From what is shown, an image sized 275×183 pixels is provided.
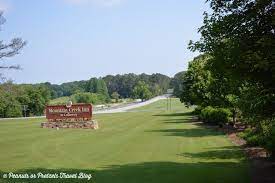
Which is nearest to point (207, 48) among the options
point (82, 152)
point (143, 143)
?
point (82, 152)

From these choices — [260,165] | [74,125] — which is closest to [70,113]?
[74,125]

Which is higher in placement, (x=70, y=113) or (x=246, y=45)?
(x=246, y=45)

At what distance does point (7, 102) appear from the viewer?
27156 millimetres

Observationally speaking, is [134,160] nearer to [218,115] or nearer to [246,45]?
[246,45]

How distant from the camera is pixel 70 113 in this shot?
Answer: 5250 centimetres

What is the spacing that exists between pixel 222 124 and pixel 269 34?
1454 inches

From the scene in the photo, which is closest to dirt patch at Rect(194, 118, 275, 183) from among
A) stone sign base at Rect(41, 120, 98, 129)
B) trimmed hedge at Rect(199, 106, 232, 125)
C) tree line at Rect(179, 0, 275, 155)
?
tree line at Rect(179, 0, 275, 155)

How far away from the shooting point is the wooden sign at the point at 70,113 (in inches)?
2029

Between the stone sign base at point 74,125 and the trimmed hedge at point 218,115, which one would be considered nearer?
the stone sign base at point 74,125

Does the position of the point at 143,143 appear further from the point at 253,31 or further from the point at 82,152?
the point at 253,31

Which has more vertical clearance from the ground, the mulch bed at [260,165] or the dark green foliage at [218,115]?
the dark green foliage at [218,115]

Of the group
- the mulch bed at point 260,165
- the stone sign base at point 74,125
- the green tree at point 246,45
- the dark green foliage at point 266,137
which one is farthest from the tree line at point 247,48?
the stone sign base at point 74,125

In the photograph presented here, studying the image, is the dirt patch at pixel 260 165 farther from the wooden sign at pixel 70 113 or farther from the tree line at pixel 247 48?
the wooden sign at pixel 70 113

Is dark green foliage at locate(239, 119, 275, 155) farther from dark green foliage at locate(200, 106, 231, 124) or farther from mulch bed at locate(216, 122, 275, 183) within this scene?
dark green foliage at locate(200, 106, 231, 124)
